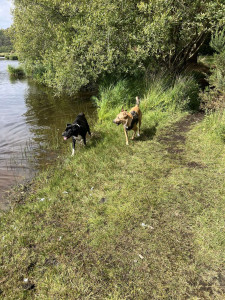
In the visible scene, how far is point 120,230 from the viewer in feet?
10.7

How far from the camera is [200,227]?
3.21m

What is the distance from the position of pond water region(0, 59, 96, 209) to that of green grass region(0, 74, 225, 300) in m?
0.90

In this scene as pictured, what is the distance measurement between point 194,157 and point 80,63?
8000mm

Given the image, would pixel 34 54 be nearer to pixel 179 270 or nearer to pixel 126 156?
pixel 126 156

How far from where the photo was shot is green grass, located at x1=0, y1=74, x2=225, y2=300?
2.48 meters

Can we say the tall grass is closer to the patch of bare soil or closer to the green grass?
the patch of bare soil

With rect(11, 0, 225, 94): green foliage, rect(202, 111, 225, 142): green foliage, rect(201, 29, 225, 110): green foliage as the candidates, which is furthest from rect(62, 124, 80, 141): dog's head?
rect(201, 29, 225, 110): green foliage

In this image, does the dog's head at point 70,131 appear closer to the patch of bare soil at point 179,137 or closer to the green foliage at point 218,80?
the patch of bare soil at point 179,137

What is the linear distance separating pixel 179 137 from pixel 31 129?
6.54 metres

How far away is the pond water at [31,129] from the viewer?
569 centimetres

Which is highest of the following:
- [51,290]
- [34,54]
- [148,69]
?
[34,54]

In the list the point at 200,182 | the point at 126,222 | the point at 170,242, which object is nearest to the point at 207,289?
the point at 170,242

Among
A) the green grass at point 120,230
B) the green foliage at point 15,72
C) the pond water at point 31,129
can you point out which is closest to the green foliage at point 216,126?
the green grass at point 120,230

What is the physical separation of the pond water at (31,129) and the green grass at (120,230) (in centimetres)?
90
